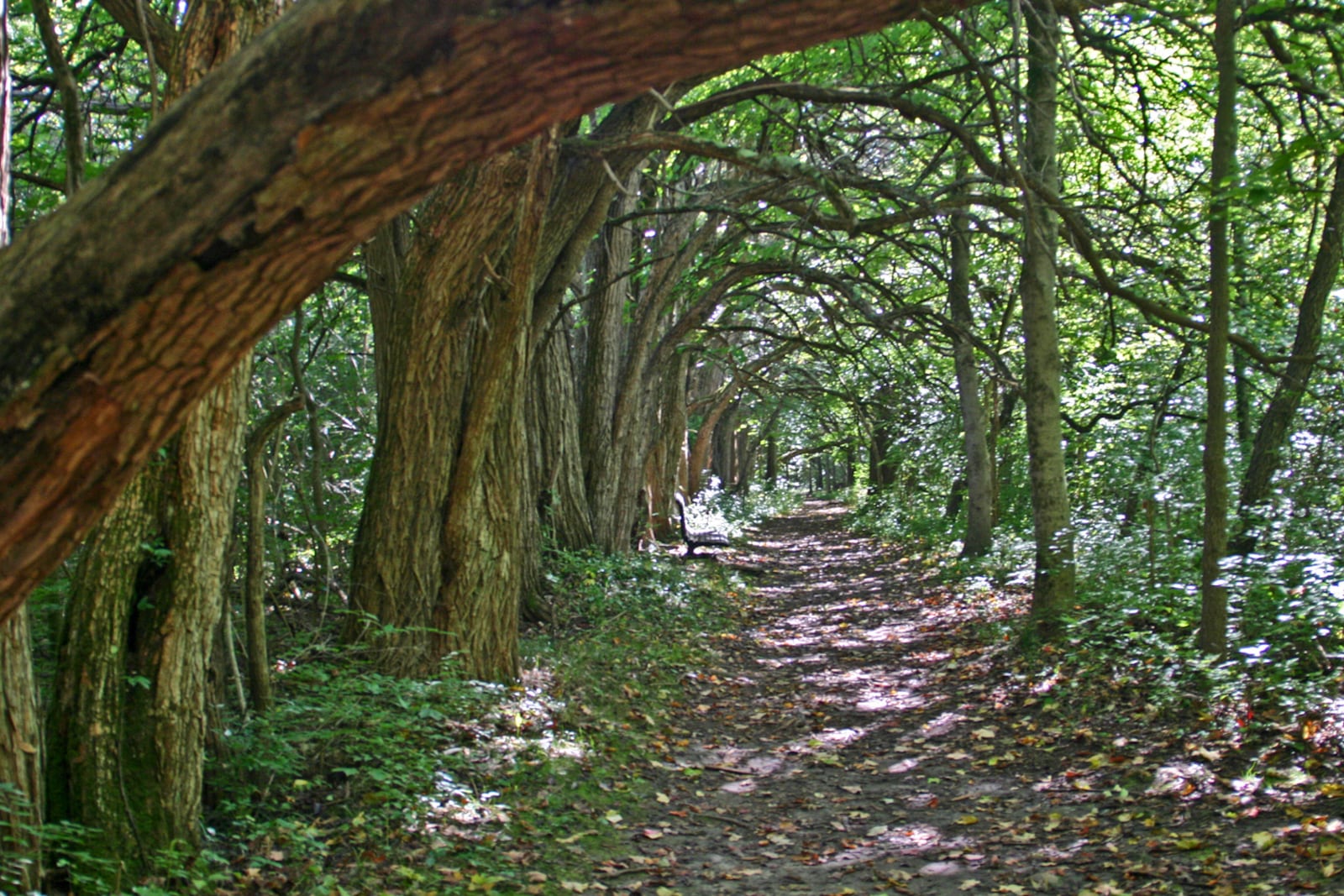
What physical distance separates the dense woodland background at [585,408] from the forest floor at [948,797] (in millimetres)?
736

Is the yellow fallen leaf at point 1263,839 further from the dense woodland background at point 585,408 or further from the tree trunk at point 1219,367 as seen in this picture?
the tree trunk at point 1219,367

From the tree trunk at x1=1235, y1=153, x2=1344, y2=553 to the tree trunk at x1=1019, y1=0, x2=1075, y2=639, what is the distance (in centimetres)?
145

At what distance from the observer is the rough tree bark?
1.84 metres

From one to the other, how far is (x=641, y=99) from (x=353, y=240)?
5683 millimetres

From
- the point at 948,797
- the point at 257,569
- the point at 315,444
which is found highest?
the point at 315,444

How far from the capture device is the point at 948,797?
6.07 metres

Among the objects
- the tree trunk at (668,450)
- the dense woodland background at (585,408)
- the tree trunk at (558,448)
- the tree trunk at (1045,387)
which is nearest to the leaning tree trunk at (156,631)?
the dense woodland background at (585,408)

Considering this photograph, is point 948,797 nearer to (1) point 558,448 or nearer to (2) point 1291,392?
(2) point 1291,392

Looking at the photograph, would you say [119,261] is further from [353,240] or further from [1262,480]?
[1262,480]

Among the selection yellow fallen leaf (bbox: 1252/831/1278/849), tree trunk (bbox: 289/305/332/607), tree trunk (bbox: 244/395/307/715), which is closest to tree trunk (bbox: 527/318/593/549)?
tree trunk (bbox: 289/305/332/607)

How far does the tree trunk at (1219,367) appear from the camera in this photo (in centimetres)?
647

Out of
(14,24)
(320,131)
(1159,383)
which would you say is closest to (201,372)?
(320,131)

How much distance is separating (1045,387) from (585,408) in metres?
5.87

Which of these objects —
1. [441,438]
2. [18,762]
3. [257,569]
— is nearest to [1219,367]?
[441,438]
